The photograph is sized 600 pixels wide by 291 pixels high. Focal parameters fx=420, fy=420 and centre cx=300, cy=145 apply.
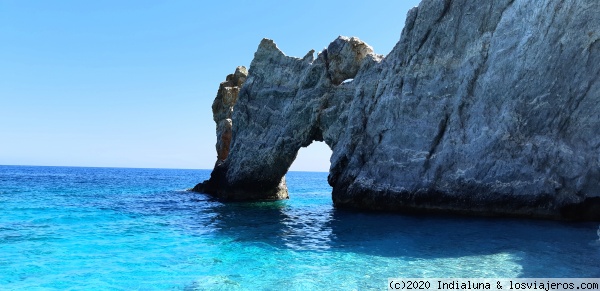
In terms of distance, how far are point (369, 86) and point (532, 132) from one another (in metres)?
11.1

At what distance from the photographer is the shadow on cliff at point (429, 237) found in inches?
484

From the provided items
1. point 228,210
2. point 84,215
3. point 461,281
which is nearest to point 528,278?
point 461,281

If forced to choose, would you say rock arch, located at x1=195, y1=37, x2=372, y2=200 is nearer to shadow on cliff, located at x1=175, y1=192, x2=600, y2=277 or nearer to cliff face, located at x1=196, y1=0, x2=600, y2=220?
cliff face, located at x1=196, y1=0, x2=600, y2=220

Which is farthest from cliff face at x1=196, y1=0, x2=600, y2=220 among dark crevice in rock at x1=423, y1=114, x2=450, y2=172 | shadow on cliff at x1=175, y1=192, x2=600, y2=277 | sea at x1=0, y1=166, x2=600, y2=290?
sea at x1=0, y1=166, x2=600, y2=290

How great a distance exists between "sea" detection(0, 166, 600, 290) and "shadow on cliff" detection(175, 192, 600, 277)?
0.04 meters

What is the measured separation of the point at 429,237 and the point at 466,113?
8.37 meters

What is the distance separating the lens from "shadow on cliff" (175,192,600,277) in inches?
484

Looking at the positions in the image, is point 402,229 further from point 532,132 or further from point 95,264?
point 95,264

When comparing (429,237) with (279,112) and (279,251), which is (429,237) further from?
(279,112)

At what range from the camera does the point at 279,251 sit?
14.4 meters

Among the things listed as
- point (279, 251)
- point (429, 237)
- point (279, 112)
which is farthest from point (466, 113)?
point (279, 112)

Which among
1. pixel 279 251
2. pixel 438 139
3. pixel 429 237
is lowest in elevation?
pixel 279 251

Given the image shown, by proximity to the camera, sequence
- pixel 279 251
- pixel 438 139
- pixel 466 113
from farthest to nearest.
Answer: pixel 438 139 < pixel 466 113 < pixel 279 251

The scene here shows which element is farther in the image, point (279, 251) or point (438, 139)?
point (438, 139)
